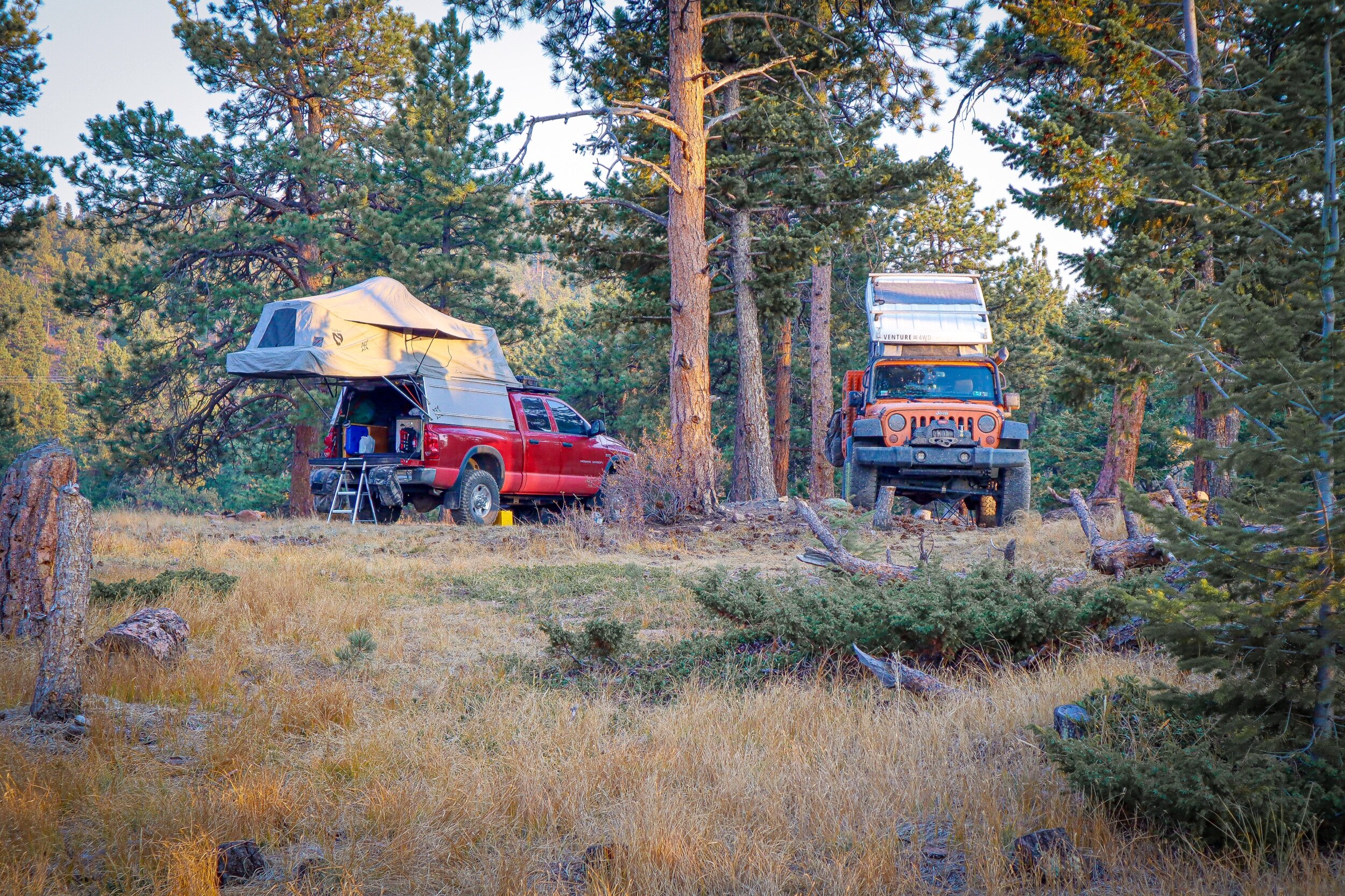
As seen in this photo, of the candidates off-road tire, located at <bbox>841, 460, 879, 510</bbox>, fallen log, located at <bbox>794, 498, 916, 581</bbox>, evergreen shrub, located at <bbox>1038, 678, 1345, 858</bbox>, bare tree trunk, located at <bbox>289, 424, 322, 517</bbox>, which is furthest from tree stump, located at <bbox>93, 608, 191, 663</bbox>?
bare tree trunk, located at <bbox>289, 424, 322, 517</bbox>

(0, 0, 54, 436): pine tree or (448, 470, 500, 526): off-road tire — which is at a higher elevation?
(0, 0, 54, 436): pine tree

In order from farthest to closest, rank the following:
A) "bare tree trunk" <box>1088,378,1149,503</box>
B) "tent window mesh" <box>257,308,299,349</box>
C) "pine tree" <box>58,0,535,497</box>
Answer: "pine tree" <box>58,0,535,497</box>, "bare tree trunk" <box>1088,378,1149,503</box>, "tent window mesh" <box>257,308,299,349</box>

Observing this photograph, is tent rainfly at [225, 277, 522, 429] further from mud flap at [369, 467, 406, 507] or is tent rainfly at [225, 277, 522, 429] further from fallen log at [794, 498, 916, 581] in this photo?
Answer: fallen log at [794, 498, 916, 581]

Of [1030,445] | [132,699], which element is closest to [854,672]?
[132,699]

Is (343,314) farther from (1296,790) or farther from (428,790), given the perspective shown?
(1296,790)

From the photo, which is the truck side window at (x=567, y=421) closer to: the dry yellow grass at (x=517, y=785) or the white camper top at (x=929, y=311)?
the white camper top at (x=929, y=311)

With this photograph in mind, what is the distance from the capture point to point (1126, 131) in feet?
35.4

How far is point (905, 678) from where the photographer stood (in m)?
4.42

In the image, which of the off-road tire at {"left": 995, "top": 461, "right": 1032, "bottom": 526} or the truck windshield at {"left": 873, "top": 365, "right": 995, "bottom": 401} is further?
the truck windshield at {"left": 873, "top": 365, "right": 995, "bottom": 401}

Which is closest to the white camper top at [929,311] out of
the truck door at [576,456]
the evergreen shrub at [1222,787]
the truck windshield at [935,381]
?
the truck windshield at [935,381]

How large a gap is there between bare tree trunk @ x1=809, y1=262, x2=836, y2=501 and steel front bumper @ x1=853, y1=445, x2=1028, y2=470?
24.9 ft

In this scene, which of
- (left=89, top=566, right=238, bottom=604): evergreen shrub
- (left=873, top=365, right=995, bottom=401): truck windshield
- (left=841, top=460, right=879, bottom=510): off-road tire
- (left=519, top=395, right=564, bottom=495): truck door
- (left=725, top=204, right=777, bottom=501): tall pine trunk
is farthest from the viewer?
(left=725, top=204, right=777, bottom=501): tall pine trunk

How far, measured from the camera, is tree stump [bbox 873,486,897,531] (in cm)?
1185

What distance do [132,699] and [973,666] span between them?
4.25 meters
